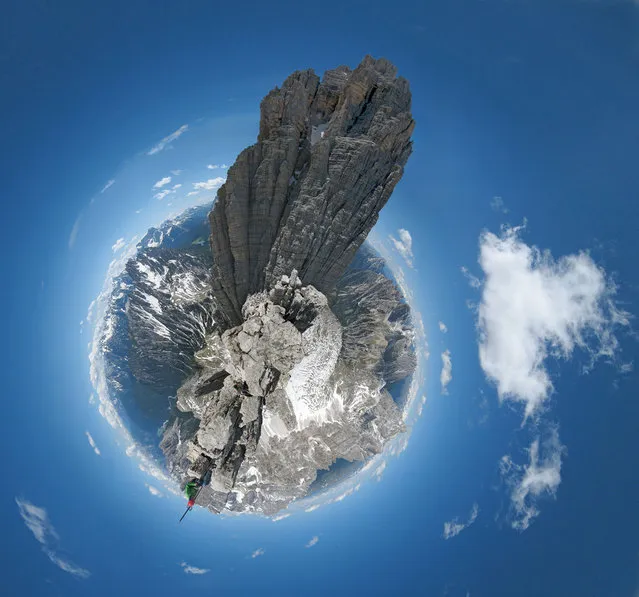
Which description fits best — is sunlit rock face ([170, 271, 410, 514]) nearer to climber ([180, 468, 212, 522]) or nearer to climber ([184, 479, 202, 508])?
climber ([180, 468, 212, 522])

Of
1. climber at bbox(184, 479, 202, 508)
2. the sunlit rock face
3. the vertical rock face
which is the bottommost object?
climber at bbox(184, 479, 202, 508)

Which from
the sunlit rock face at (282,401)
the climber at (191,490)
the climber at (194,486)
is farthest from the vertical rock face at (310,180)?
the climber at (191,490)

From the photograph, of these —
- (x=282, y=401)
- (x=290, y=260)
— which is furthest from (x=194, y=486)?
(x=290, y=260)

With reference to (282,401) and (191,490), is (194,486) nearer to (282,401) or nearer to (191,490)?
(191,490)

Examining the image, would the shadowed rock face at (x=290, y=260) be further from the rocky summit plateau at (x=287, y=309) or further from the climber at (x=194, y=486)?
the climber at (x=194, y=486)

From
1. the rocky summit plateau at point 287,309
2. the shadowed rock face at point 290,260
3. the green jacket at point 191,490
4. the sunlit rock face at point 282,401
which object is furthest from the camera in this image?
the rocky summit plateau at point 287,309

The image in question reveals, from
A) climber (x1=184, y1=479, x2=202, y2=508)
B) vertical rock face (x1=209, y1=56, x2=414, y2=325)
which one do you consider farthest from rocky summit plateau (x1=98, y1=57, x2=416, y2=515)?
climber (x1=184, y1=479, x2=202, y2=508)
